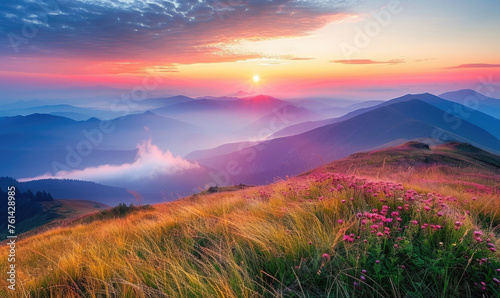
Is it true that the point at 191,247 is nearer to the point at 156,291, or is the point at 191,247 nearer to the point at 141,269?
the point at 141,269

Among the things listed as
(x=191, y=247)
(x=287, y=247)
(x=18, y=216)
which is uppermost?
(x=287, y=247)

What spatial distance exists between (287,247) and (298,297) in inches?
27.4

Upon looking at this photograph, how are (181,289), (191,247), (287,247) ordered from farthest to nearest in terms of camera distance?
(191,247)
(287,247)
(181,289)

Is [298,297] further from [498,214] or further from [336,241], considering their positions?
[498,214]

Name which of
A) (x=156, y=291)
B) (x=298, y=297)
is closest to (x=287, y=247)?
(x=298, y=297)

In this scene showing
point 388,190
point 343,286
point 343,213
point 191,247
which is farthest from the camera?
point 388,190

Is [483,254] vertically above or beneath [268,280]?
above

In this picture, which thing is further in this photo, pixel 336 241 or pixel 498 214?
pixel 498 214

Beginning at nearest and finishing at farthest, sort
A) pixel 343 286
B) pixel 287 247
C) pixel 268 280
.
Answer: pixel 343 286
pixel 268 280
pixel 287 247

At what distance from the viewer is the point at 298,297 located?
8.38 ft

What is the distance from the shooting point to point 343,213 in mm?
4363

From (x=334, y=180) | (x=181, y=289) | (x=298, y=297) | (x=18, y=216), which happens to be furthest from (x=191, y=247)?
(x=18, y=216)

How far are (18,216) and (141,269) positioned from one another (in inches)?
6552

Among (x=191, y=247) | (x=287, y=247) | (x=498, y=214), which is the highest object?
(x=287, y=247)
